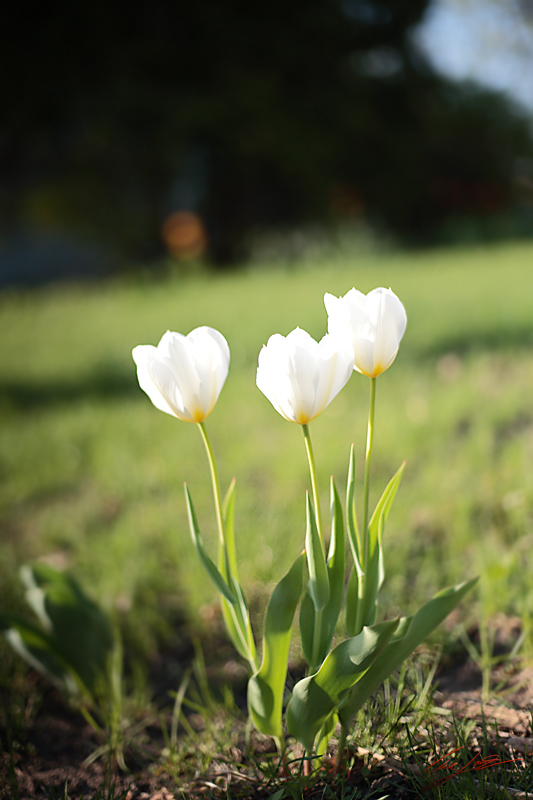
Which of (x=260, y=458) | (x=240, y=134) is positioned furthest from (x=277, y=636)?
(x=240, y=134)

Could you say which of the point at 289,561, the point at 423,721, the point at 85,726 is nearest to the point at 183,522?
the point at 289,561

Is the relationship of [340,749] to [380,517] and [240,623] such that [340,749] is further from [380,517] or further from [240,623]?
[380,517]

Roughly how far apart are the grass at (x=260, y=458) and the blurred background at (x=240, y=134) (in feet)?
12.3

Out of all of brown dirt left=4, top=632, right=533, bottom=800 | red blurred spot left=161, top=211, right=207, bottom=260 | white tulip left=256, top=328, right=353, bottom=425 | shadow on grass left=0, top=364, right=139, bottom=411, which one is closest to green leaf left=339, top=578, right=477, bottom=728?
brown dirt left=4, top=632, right=533, bottom=800

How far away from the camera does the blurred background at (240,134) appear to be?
6.62 m

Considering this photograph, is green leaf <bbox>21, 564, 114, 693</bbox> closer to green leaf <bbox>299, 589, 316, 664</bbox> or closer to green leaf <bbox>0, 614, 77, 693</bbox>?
green leaf <bbox>0, 614, 77, 693</bbox>

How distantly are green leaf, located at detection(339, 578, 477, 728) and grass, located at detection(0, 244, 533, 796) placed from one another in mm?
409

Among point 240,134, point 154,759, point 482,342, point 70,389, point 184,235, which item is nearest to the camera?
point 154,759

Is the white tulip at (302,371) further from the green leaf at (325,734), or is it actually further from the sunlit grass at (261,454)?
the sunlit grass at (261,454)

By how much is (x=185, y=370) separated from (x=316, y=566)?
0.87 ft

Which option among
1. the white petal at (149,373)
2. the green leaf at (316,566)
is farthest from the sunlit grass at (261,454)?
the white petal at (149,373)

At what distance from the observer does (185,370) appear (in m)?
0.63

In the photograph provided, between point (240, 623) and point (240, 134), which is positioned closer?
point (240, 623)

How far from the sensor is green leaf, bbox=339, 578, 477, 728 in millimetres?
649
